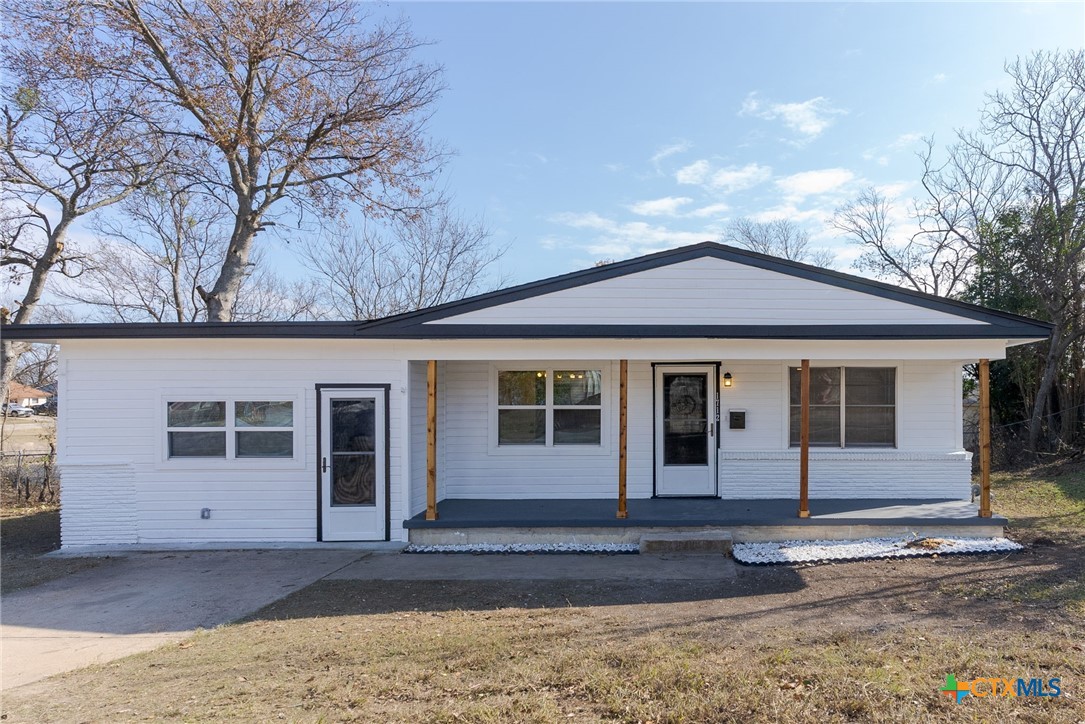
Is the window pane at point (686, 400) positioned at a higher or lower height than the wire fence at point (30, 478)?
higher

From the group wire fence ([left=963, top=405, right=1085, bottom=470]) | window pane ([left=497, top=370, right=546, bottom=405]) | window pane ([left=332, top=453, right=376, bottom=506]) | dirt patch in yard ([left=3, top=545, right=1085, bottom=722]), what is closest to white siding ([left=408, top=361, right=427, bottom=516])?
window pane ([left=332, top=453, right=376, bottom=506])

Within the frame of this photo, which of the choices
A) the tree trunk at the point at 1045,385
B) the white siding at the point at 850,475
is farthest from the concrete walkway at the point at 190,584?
the tree trunk at the point at 1045,385

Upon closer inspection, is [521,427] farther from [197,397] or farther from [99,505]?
[99,505]

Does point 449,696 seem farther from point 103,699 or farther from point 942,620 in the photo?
point 942,620

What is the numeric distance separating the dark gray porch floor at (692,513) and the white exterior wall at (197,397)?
122 centimetres

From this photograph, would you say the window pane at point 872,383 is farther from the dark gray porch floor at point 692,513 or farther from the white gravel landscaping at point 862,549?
the white gravel landscaping at point 862,549

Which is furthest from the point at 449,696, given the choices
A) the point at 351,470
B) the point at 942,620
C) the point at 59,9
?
the point at 59,9

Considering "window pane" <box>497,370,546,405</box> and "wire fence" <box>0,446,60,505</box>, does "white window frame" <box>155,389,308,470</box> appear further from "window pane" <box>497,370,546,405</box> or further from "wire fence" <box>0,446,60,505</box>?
"wire fence" <box>0,446,60,505</box>

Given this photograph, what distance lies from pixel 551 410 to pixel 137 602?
5.77 meters

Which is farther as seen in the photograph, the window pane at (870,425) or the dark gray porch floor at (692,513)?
the window pane at (870,425)

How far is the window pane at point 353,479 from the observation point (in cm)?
813

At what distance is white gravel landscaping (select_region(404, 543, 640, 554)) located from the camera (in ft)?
25.5

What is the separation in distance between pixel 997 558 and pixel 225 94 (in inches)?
689

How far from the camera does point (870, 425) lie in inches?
373
